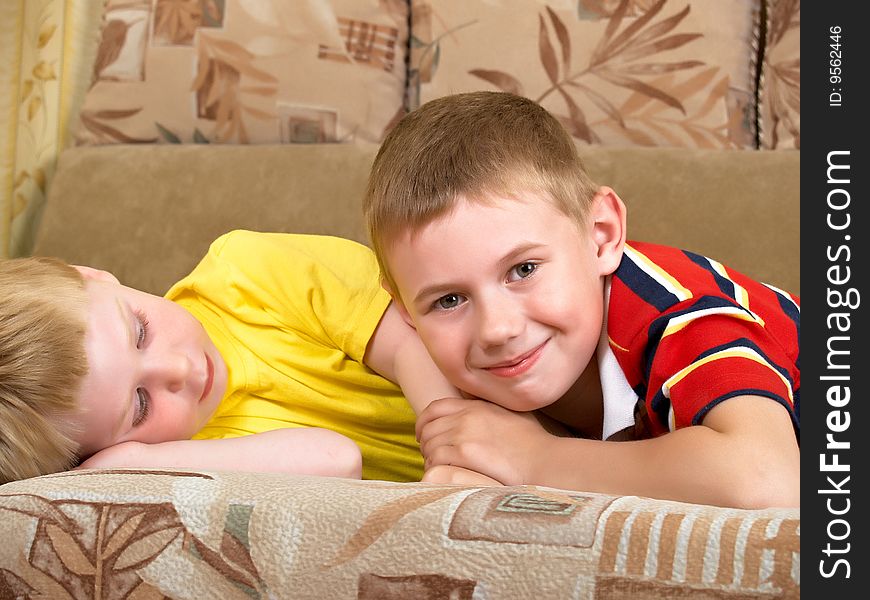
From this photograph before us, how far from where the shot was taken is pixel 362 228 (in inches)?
67.9

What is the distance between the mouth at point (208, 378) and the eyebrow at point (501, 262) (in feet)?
1.09

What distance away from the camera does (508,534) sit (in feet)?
1.97

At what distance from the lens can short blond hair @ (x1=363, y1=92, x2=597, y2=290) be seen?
102cm

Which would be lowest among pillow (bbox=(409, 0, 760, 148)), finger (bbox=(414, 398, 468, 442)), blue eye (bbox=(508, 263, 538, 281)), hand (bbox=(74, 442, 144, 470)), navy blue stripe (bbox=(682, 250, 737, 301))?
hand (bbox=(74, 442, 144, 470))

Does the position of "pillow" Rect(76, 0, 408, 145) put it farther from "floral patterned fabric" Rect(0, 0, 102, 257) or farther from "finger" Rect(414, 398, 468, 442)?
"finger" Rect(414, 398, 468, 442)

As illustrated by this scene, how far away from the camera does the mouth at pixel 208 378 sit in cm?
121

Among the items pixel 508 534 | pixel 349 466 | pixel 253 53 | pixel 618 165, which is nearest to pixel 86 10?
pixel 253 53

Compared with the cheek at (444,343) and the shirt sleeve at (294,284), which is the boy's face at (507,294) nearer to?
the cheek at (444,343)

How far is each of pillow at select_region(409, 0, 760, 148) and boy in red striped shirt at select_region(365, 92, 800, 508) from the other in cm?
65

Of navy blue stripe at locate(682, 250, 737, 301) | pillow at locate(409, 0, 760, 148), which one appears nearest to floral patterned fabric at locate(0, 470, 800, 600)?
navy blue stripe at locate(682, 250, 737, 301)

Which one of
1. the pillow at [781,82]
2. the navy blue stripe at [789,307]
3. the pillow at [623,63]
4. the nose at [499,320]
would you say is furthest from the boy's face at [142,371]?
the pillow at [781,82]

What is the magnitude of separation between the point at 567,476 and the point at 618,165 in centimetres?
82

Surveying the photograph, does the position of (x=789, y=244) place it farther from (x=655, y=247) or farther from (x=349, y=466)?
(x=349, y=466)

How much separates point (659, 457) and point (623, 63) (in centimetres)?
107
